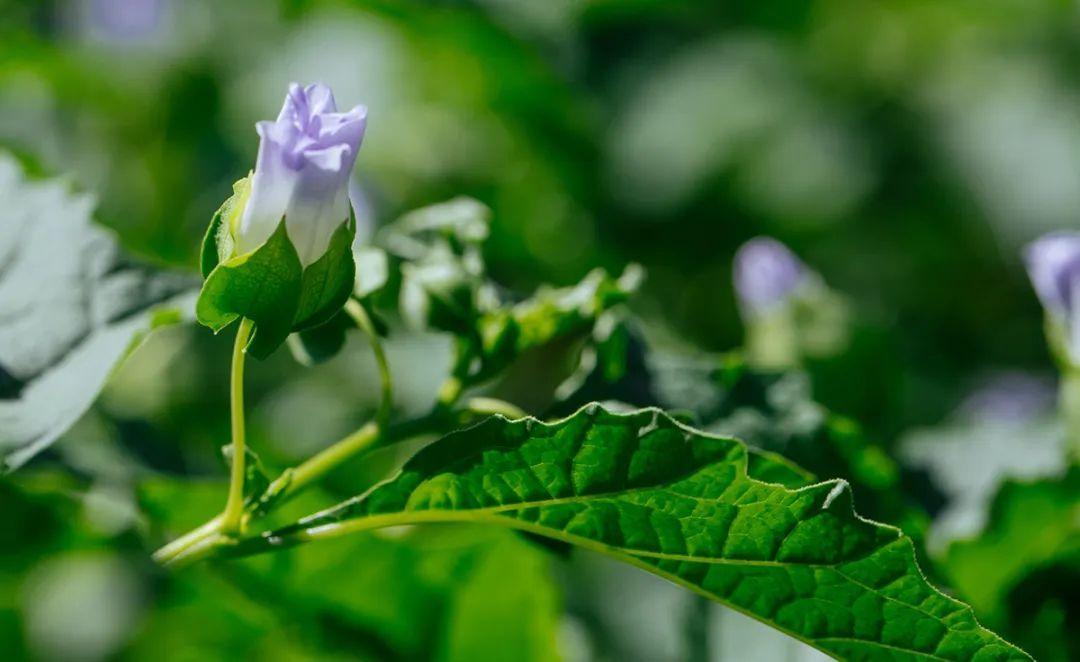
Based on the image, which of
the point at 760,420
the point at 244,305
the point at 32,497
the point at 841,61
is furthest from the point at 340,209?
the point at 841,61

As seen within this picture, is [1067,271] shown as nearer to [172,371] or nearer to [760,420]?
[760,420]

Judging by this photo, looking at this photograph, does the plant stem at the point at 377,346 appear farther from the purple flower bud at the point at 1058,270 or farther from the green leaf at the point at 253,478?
the purple flower bud at the point at 1058,270

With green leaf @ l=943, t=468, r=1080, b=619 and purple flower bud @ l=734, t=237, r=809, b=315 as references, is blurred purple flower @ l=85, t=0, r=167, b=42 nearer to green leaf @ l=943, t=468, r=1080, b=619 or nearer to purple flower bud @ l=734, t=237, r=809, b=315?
purple flower bud @ l=734, t=237, r=809, b=315

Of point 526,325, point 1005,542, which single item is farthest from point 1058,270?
point 526,325

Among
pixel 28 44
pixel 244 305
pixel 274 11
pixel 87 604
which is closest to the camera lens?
pixel 244 305

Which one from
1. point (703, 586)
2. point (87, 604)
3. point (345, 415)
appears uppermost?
point (703, 586)

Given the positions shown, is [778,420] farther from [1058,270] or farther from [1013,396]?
[1013,396]
